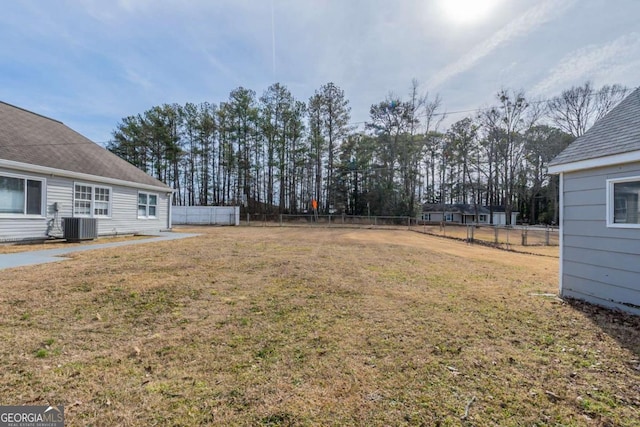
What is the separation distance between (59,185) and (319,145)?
25.8 metres

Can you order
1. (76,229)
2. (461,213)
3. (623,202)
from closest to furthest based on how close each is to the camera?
(623,202) → (76,229) → (461,213)

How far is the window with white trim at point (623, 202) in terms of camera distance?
3863 mm

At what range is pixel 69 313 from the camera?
3.25 m

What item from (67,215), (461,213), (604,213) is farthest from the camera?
(461,213)

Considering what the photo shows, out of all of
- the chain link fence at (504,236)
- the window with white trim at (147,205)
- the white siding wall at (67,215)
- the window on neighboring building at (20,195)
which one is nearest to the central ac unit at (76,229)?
the white siding wall at (67,215)

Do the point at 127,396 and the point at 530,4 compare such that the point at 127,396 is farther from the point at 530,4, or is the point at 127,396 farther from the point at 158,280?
the point at 530,4

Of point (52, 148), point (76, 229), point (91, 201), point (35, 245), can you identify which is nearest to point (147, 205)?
point (91, 201)

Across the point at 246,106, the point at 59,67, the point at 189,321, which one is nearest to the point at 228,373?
the point at 189,321

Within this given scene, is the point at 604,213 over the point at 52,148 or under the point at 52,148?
under

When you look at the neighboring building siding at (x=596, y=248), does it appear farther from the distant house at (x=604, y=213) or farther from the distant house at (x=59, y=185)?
the distant house at (x=59, y=185)

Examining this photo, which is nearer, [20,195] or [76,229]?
[20,195]

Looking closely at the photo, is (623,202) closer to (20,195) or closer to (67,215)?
(20,195)

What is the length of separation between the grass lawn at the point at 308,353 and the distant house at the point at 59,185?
18.3ft

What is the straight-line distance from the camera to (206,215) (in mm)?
24859
